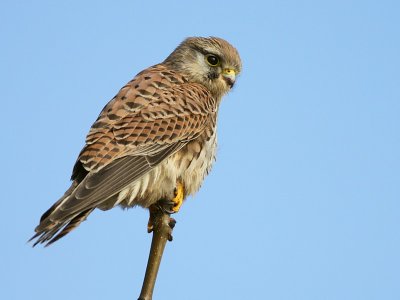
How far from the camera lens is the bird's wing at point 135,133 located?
4.71 meters

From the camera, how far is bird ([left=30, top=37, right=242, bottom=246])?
4.74 meters

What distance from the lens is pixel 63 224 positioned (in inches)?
176

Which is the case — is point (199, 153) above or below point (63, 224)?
above

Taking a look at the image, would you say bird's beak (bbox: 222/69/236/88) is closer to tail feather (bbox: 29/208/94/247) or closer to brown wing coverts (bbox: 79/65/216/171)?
brown wing coverts (bbox: 79/65/216/171)

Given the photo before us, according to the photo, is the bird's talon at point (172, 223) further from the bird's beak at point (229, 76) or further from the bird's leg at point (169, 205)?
the bird's beak at point (229, 76)

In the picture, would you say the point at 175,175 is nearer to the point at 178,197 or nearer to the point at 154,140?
the point at 178,197

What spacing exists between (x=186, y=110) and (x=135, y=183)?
0.94 metres

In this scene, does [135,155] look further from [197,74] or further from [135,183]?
[197,74]

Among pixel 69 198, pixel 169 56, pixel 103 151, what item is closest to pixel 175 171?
pixel 103 151

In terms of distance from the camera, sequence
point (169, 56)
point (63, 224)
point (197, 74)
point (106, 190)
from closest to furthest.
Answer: point (63, 224)
point (106, 190)
point (197, 74)
point (169, 56)

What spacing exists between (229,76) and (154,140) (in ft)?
4.41

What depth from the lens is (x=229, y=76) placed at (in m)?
6.50

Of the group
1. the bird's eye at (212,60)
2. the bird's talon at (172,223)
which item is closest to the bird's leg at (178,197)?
the bird's talon at (172,223)

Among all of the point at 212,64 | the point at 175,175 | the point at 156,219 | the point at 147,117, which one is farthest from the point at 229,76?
the point at 156,219
